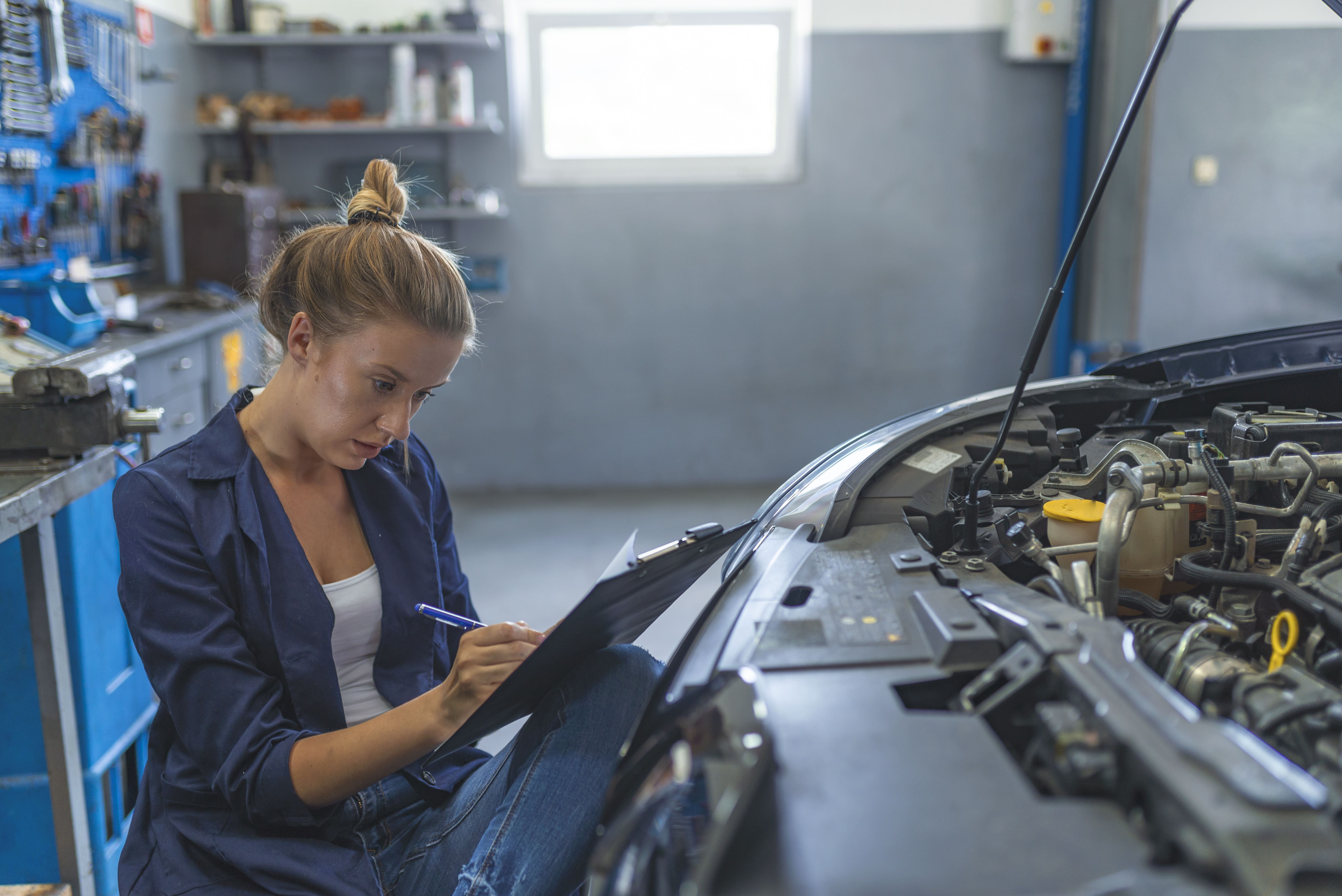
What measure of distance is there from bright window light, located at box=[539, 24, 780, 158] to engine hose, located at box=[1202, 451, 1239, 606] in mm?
3402

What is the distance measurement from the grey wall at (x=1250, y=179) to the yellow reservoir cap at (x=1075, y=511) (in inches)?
119

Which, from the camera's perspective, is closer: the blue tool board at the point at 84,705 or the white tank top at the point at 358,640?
the white tank top at the point at 358,640

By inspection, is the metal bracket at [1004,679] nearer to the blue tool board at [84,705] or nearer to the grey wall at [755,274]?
the blue tool board at [84,705]

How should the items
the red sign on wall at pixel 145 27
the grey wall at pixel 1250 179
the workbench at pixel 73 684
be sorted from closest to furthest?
the workbench at pixel 73 684 → the red sign on wall at pixel 145 27 → the grey wall at pixel 1250 179

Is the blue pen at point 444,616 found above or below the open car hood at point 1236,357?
below

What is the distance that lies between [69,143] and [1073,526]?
3049 mm

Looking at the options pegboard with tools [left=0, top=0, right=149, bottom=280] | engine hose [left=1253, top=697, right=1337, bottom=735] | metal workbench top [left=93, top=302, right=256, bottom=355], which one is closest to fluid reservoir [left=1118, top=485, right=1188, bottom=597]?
engine hose [left=1253, top=697, right=1337, bottom=735]

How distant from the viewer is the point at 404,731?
988mm

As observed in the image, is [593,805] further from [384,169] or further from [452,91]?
[452,91]

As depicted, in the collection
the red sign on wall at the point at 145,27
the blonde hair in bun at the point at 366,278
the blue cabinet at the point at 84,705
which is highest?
the red sign on wall at the point at 145,27

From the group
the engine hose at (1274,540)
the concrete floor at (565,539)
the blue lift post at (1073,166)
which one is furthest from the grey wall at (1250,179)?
the engine hose at (1274,540)

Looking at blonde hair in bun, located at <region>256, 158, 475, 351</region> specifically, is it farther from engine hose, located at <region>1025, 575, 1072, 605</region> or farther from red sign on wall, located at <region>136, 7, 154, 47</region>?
red sign on wall, located at <region>136, 7, 154, 47</region>

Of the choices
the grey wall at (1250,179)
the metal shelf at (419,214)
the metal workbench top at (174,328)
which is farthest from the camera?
the metal shelf at (419,214)

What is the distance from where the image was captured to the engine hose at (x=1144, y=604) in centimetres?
102
